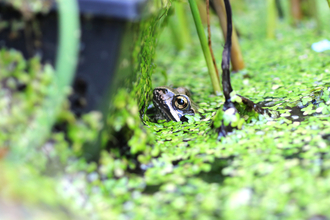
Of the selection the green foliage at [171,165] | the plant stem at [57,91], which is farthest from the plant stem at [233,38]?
the plant stem at [57,91]

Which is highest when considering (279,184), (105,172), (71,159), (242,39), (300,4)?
(300,4)

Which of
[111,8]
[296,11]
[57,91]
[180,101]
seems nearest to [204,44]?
[180,101]

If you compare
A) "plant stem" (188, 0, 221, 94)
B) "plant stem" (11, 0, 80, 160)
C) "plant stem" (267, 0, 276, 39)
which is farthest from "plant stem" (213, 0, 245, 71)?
"plant stem" (11, 0, 80, 160)

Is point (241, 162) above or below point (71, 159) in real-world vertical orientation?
below

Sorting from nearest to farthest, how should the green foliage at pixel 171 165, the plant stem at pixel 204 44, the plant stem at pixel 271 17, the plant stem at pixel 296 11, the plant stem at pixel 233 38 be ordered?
the green foliage at pixel 171 165 < the plant stem at pixel 204 44 < the plant stem at pixel 233 38 < the plant stem at pixel 271 17 < the plant stem at pixel 296 11

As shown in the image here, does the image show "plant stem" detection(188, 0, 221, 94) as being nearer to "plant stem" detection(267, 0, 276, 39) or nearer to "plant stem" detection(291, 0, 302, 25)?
"plant stem" detection(267, 0, 276, 39)

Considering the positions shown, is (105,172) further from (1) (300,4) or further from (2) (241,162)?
(1) (300,4)

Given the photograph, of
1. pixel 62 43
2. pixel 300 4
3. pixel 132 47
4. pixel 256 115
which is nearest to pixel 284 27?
pixel 300 4

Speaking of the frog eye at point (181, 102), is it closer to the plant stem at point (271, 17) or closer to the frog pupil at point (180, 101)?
the frog pupil at point (180, 101)
